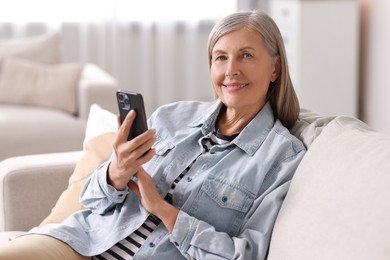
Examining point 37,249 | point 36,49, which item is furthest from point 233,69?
point 36,49

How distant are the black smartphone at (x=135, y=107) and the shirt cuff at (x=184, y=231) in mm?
222

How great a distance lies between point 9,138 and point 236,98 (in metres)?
2.00

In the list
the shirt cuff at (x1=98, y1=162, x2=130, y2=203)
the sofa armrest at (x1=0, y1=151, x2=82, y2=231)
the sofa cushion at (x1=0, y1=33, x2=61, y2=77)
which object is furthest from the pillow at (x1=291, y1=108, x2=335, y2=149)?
the sofa cushion at (x1=0, y1=33, x2=61, y2=77)

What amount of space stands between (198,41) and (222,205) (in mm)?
3858

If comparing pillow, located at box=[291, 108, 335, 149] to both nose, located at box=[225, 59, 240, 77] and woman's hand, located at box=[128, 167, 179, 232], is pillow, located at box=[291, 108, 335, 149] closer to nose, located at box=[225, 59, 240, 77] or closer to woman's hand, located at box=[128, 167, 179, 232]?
nose, located at box=[225, 59, 240, 77]

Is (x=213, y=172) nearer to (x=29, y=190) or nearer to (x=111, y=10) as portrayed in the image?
(x=29, y=190)

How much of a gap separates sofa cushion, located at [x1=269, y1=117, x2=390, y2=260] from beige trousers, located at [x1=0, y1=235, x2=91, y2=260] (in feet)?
1.64

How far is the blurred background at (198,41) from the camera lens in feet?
15.4

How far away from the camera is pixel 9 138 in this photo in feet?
12.1

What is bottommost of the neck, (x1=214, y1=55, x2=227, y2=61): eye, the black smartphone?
the neck

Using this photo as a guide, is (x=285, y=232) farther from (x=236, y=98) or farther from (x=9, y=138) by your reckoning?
(x=9, y=138)

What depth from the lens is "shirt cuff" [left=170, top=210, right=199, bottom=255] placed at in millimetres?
1759

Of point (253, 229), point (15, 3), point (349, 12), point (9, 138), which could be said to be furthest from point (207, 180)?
point (15, 3)

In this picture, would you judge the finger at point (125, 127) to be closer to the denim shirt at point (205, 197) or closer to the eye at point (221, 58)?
the denim shirt at point (205, 197)
